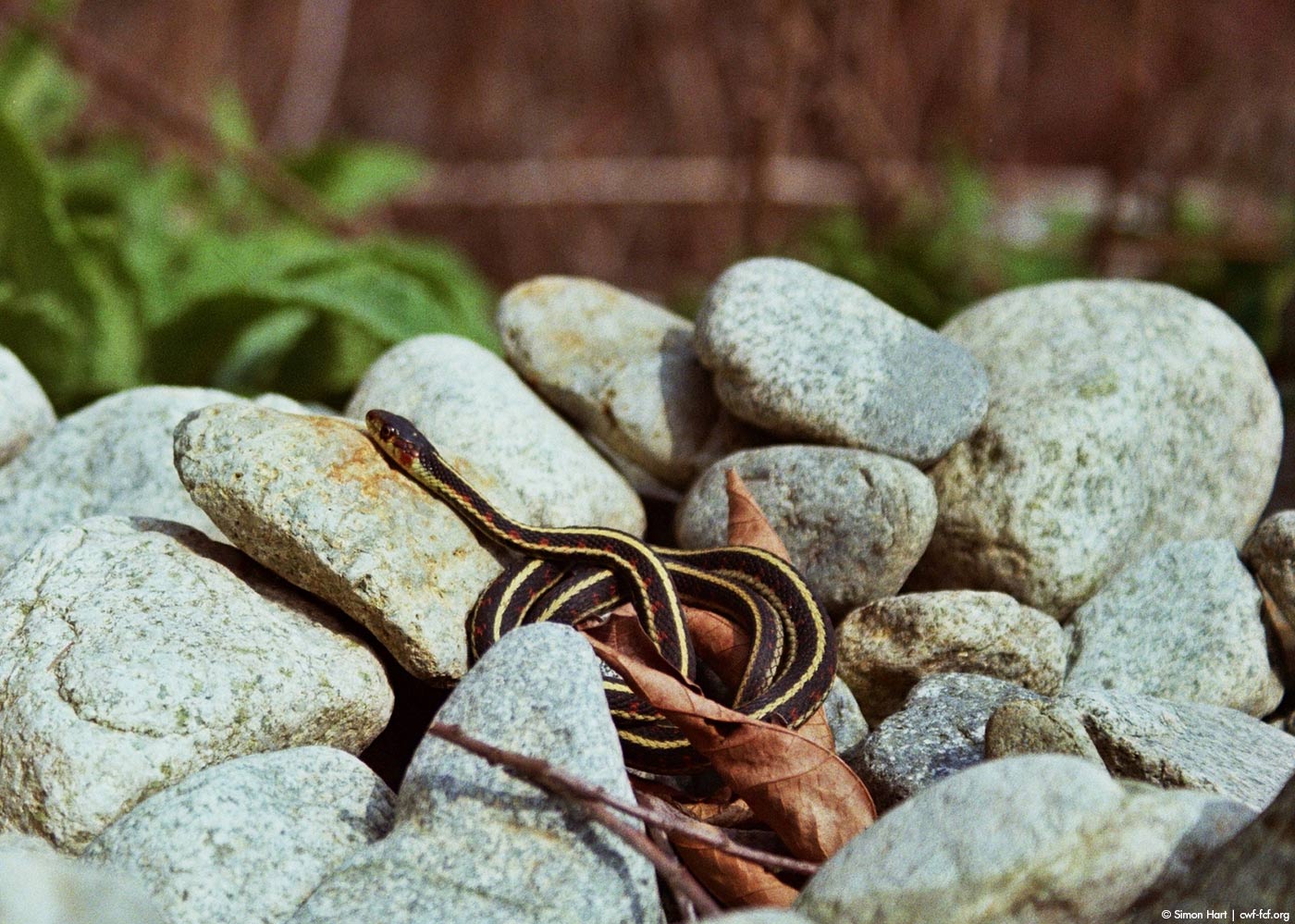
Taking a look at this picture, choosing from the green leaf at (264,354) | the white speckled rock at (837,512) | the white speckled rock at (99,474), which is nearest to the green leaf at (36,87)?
the green leaf at (264,354)

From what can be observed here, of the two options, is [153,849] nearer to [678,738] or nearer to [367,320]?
[678,738]

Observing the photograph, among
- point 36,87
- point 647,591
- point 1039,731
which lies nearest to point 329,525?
point 647,591

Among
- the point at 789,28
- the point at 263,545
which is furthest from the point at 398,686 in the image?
the point at 789,28

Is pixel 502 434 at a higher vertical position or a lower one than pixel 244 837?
higher

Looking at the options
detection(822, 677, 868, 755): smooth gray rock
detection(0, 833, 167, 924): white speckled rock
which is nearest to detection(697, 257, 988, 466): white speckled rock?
detection(822, 677, 868, 755): smooth gray rock

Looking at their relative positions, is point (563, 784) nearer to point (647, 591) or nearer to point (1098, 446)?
point (647, 591)

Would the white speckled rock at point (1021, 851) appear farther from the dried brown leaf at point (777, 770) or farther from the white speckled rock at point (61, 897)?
the white speckled rock at point (61, 897)
